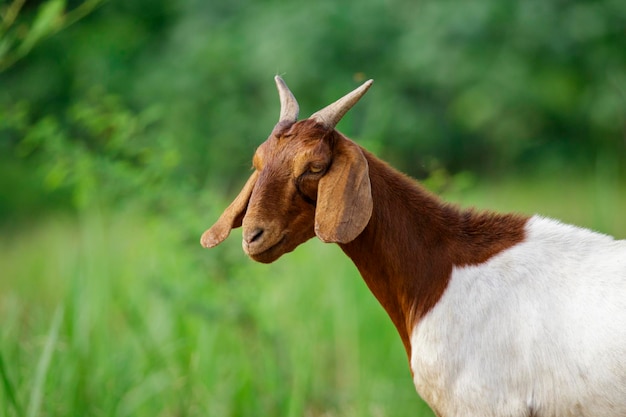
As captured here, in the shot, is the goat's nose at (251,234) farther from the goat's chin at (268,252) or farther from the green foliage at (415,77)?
the green foliage at (415,77)

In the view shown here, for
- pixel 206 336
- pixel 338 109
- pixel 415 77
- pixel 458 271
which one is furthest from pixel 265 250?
pixel 415 77

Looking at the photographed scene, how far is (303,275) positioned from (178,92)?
581 cm

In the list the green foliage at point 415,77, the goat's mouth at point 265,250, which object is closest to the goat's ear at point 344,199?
the goat's mouth at point 265,250

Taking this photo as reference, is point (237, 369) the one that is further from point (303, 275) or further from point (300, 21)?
point (300, 21)

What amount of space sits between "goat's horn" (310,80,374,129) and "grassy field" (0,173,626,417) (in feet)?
5.71

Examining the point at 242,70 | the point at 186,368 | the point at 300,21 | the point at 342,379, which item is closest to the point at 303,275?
the point at 342,379

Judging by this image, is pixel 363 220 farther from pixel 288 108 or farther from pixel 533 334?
pixel 533 334

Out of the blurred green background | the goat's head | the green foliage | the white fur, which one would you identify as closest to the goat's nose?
the goat's head

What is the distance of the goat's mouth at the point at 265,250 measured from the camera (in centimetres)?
203

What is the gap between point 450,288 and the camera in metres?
2.16

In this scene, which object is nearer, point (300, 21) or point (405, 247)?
point (405, 247)

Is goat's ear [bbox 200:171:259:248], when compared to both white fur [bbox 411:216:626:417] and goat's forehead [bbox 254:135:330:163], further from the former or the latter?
white fur [bbox 411:216:626:417]

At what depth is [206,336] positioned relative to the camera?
173 inches

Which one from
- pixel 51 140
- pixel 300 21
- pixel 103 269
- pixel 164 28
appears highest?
pixel 51 140
